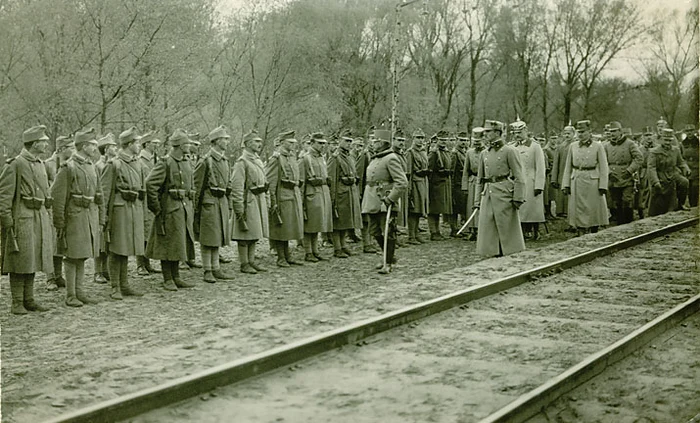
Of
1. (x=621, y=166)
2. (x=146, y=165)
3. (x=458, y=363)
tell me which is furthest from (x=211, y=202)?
(x=621, y=166)

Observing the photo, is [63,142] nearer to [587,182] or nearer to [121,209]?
[121,209]

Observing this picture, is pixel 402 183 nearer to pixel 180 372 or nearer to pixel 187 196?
pixel 187 196

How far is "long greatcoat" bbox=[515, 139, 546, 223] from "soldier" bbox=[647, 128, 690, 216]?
352 centimetres

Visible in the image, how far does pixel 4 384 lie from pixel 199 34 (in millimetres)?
13868

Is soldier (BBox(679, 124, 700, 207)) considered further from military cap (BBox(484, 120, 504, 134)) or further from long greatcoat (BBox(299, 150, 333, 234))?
long greatcoat (BBox(299, 150, 333, 234))

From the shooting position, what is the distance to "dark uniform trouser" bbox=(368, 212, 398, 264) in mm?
10336

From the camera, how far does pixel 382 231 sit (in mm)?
10789

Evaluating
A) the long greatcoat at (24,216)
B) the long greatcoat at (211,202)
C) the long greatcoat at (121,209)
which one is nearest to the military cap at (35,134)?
the long greatcoat at (24,216)

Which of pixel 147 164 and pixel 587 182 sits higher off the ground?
pixel 147 164

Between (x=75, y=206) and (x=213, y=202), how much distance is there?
2.16 meters

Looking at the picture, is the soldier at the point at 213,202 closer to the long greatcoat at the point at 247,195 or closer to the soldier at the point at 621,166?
the long greatcoat at the point at 247,195

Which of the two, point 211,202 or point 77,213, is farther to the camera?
point 211,202

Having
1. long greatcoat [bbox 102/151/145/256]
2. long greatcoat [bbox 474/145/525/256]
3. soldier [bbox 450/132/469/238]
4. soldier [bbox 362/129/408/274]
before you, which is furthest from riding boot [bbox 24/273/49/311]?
soldier [bbox 450/132/469/238]

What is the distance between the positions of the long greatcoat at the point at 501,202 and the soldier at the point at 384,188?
1265 mm
